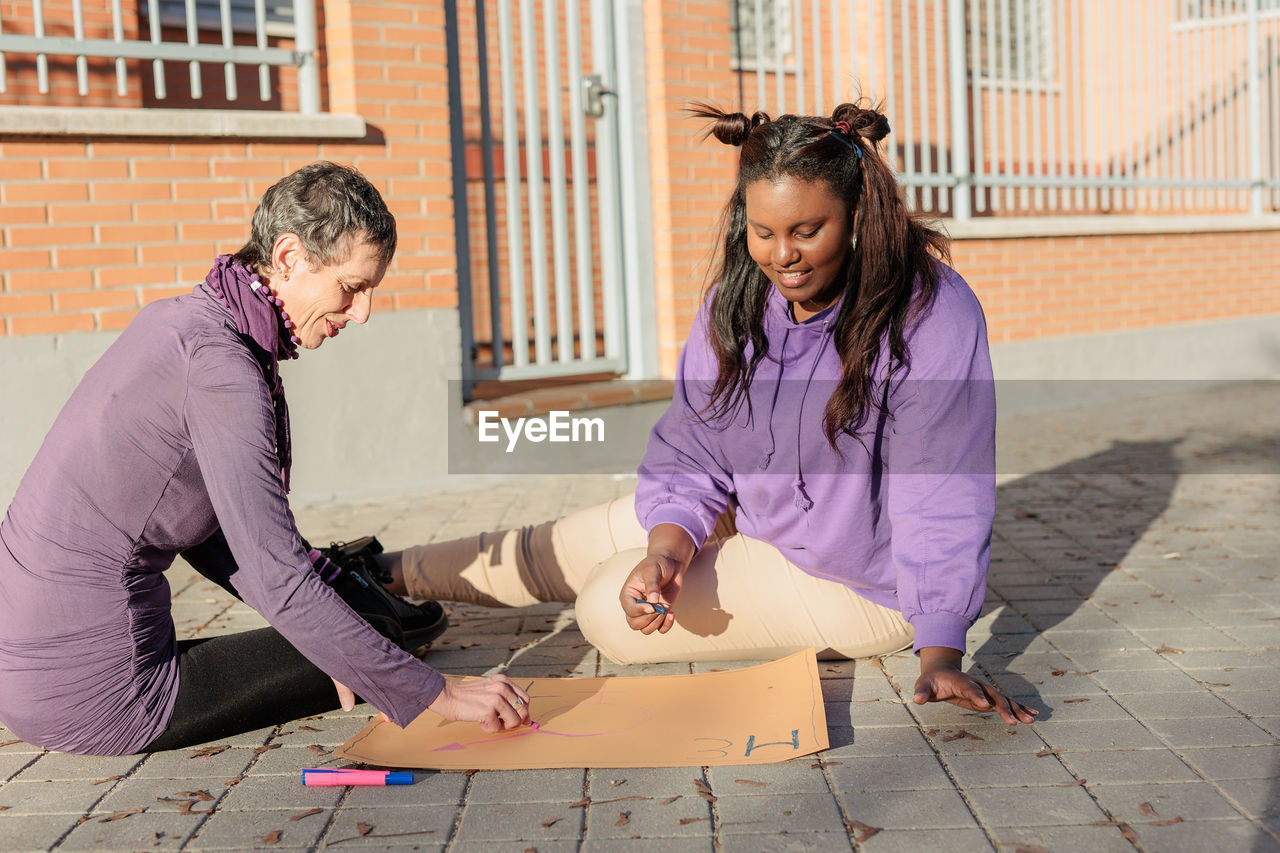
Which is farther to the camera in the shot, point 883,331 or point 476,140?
point 476,140

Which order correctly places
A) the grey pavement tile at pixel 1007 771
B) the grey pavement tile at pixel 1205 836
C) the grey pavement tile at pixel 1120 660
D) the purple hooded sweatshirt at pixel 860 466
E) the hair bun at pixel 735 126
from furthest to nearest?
the grey pavement tile at pixel 1120 660, the hair bun at pixel 735 126, the purple hooded sweatshirt at pixel 860 466, the grey pavement tile at pixel 1007 771, the grey pavement tile at pixel 1205 836

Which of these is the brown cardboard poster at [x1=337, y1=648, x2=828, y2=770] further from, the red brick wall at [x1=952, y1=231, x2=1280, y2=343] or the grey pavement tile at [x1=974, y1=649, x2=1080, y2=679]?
the red brick wall at [x1=952, y1=231, x2=1280, y2=343]

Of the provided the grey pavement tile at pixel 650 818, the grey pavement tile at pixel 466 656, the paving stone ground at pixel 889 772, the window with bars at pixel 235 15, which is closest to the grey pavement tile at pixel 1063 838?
the paving stone ground at pixel 889 772

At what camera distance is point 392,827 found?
7.80ft

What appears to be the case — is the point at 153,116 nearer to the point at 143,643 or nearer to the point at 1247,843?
the point at 143,643

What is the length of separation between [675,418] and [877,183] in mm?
903

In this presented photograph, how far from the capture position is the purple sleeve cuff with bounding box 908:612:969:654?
2.78 meters

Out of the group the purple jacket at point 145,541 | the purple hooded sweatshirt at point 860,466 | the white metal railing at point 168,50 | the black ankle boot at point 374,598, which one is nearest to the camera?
the purple jacket at point 145,541

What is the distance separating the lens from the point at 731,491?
3395mm

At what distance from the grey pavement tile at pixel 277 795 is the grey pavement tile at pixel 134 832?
88 mm

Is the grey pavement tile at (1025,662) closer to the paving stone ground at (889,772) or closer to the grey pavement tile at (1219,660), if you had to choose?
the paving stone ground at (889,772)

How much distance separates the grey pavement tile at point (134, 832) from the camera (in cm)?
233

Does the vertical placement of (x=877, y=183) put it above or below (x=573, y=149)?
below

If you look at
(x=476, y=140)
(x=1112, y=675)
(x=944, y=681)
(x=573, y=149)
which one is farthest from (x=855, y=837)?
(x=476, y=140)
